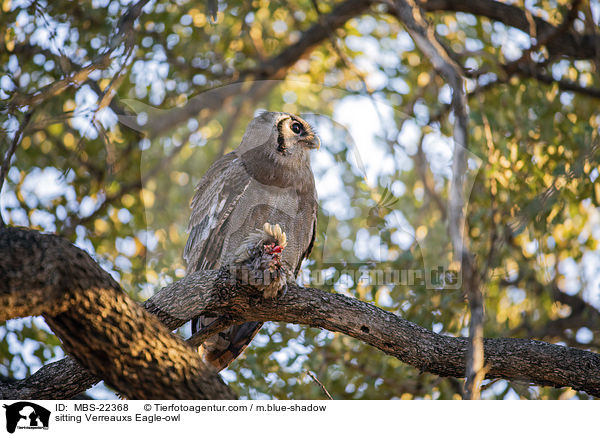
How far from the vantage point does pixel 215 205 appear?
10.6 ft

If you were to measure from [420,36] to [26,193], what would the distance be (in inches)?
111

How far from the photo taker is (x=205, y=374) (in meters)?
1.99

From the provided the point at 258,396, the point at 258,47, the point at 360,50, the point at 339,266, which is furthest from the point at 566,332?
the point at 258,47

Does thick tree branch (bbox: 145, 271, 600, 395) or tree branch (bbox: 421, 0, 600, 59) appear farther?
tree branch (bbox: 421, 0, 600, 59)

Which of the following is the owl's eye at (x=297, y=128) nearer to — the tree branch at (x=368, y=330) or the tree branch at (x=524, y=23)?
the tree branch at (x=368, y=330)

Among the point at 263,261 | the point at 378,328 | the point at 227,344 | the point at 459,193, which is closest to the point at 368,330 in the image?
the point at 378,328

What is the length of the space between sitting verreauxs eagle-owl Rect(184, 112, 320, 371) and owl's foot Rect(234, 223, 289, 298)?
2.07 feet

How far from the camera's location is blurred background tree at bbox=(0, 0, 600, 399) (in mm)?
3152

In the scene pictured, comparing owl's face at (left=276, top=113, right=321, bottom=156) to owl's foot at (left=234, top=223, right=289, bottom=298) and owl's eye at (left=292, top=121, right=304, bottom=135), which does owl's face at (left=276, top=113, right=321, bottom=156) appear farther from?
owl's foot at (left=234, top=223, right=289, bottom=298)
